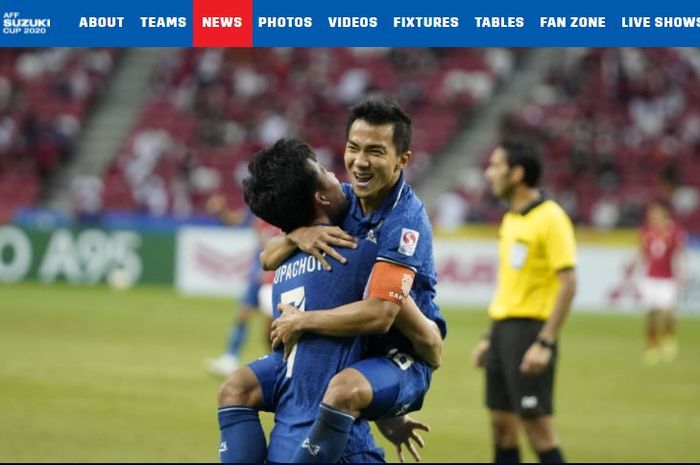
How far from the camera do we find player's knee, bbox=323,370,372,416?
433 centimetres

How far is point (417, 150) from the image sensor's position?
2673 cm

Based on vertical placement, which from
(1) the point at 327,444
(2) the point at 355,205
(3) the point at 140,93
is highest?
(3) the point at 140,93

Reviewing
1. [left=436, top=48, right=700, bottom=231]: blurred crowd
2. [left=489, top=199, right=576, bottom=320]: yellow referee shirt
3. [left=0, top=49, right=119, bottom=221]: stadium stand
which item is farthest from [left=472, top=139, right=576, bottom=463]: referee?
[left=0, top=49, right=119, bottom=221]: stadium stand

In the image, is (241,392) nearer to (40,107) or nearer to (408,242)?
(408,242)

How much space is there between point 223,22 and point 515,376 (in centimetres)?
282

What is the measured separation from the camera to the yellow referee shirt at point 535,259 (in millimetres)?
7340

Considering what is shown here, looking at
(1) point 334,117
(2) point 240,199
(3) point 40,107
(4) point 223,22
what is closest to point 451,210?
(1) point 334,117

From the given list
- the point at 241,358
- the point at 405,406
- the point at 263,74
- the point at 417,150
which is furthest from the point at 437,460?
the point at 263,74

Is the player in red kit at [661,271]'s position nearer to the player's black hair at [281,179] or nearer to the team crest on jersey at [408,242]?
the team crest on jersey at [408,242]

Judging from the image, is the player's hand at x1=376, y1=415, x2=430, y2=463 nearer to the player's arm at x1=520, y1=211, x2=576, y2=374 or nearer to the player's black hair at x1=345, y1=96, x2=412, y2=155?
the player's black hair at x1=345, y1=96, x2=412, y2=155

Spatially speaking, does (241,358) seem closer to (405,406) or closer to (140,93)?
(405,406)

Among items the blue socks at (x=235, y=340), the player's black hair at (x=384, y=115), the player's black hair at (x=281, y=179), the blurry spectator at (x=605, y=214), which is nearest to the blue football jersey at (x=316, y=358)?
the player's black hair at (x=281, y=179)

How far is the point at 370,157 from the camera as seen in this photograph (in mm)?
4609

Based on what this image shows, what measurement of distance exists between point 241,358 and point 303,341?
944 cm
